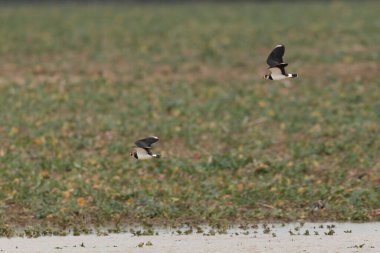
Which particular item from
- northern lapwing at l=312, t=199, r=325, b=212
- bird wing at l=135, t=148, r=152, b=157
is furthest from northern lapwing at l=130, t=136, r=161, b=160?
northern lapwing at l=312, t=199, r=325, b=212

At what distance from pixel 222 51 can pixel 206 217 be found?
52.3 ft

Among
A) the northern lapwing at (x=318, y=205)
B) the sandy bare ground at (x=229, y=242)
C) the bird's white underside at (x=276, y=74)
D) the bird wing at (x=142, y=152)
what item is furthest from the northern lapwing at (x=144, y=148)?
the northern lapwing at (x=318, y=205)

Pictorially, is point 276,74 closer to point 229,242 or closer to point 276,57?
point 276,57

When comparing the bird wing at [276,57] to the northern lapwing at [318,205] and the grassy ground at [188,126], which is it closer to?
the grassy ground at [188,126]

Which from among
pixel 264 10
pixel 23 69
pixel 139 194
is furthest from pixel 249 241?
pixel 264 10

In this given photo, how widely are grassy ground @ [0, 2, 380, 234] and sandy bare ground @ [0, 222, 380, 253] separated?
767 millimetres

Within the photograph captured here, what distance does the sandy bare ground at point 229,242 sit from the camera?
1435 centimetres

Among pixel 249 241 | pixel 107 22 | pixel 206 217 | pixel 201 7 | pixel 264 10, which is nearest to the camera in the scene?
pixel 249 241

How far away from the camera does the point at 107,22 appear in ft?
137

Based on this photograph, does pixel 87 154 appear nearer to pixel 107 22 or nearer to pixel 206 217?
pixel 206 217

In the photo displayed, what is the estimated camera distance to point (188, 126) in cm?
2167

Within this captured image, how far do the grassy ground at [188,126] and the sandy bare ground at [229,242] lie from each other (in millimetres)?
767

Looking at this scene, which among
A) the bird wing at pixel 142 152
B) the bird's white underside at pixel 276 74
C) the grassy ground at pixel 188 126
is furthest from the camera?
the grassy ground at pixel 188 126

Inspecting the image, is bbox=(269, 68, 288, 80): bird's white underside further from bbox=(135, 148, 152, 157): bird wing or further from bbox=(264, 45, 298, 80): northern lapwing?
bbox=(135, 148, 152, 157): bird wing
